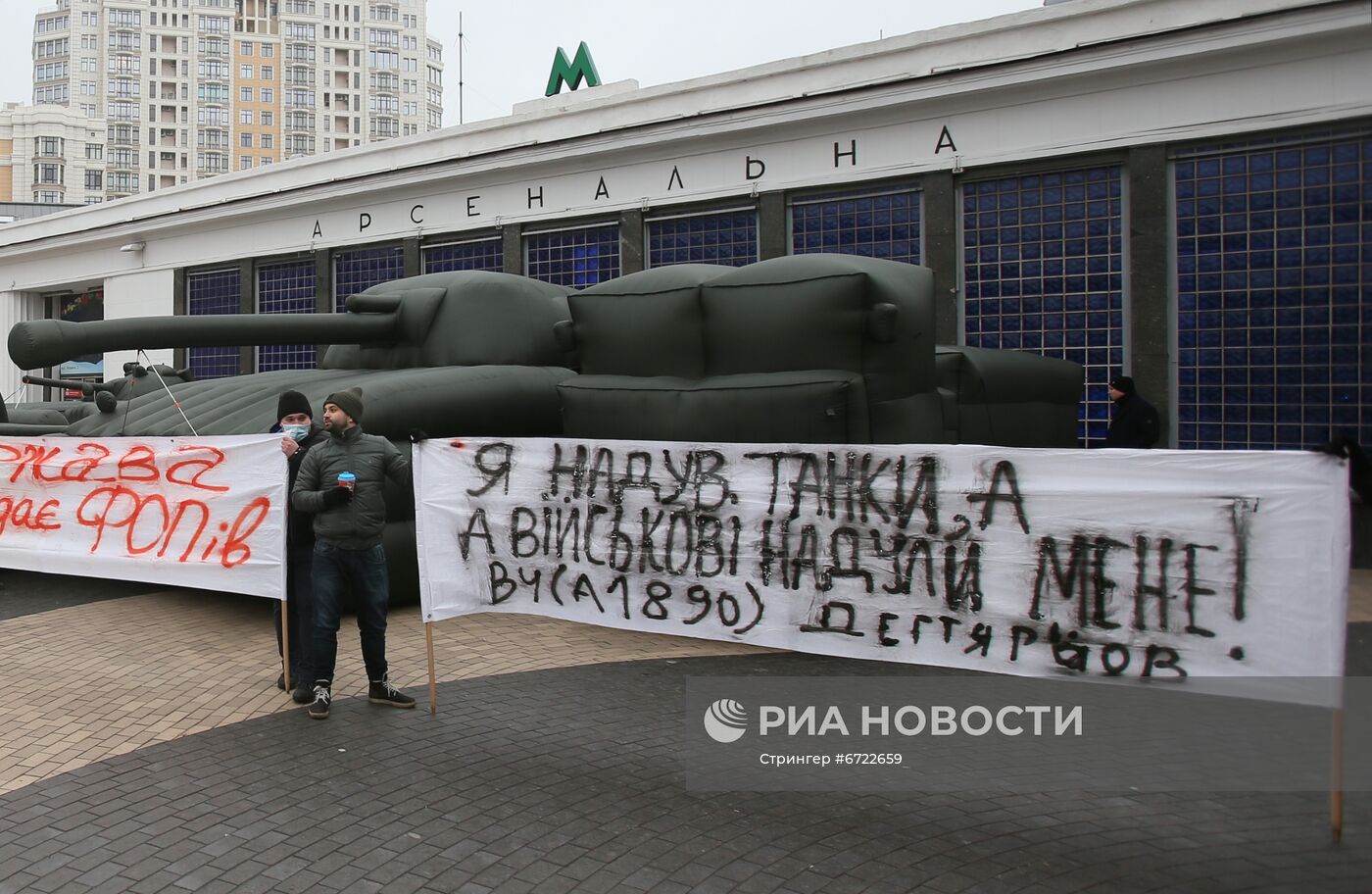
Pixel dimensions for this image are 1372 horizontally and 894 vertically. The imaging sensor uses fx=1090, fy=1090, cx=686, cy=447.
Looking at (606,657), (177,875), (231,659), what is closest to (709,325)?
(606,657)

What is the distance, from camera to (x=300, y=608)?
614 centimetres

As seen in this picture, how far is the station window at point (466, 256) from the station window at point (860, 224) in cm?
613

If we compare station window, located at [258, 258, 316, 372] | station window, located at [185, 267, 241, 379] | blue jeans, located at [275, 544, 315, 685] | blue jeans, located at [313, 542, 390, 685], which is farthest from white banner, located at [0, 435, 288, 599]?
station window, located at [185, 267, 241, 379]

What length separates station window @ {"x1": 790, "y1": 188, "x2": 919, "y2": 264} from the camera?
15.1 m

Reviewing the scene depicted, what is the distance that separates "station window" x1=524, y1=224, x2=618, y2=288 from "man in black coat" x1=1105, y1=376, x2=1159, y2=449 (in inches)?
376

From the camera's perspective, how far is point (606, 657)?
277 inches

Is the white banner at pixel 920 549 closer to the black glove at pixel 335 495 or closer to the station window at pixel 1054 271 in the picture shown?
the black glove at pixel 335 495

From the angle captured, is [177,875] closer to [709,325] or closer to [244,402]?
[709,325]

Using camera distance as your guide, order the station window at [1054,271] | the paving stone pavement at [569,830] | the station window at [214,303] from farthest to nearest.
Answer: the station window at [214,303], the station window at [1054,271], the paving stone pavement at [569,830]

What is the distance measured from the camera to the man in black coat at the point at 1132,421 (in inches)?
414

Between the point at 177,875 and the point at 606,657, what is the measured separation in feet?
11.3

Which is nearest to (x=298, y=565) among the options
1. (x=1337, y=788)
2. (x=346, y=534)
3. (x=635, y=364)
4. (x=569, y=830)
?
(x=346, y=534)

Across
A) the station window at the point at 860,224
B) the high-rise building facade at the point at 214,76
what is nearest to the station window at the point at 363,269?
the station window at the point at 860,224

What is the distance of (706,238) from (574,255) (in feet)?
9.18
